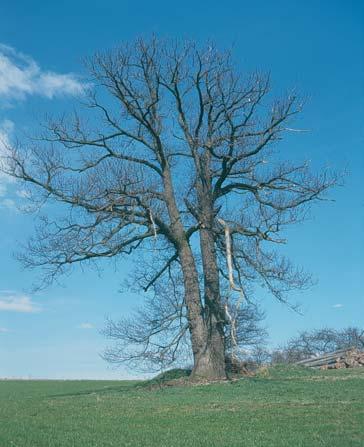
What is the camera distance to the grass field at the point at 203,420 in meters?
9.50

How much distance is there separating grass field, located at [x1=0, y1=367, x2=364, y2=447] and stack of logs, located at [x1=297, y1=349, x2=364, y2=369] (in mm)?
14648

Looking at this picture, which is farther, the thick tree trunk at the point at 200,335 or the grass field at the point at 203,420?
the thick tree trunk at the point at 200,335

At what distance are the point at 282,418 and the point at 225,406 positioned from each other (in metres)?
2.69

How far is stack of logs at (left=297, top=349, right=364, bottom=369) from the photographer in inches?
1270

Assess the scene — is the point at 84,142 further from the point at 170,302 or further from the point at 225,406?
the point at 225,406

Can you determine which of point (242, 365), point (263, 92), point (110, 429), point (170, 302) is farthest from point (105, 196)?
point (110, 429)

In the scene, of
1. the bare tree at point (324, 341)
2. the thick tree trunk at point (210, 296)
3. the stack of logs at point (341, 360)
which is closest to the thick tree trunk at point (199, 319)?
the thick tree trunk at point (210, 296)

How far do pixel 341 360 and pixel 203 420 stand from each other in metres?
23.7

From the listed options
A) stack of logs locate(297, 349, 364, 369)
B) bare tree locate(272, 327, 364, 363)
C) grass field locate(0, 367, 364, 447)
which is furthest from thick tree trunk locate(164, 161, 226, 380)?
bare tree locate(272, 327, 364, 363)

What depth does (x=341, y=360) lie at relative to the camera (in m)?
33.6

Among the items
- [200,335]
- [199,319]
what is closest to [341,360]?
[200,335]

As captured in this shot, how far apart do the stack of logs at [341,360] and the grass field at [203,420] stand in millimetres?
14648

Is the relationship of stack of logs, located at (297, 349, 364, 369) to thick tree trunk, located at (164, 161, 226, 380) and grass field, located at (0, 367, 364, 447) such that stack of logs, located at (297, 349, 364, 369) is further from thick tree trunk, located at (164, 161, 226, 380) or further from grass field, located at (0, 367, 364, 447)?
grass field, located at (0, 367, 364, 447)

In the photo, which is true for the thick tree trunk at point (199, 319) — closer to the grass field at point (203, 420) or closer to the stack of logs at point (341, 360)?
the grass field at point (203, 420)
